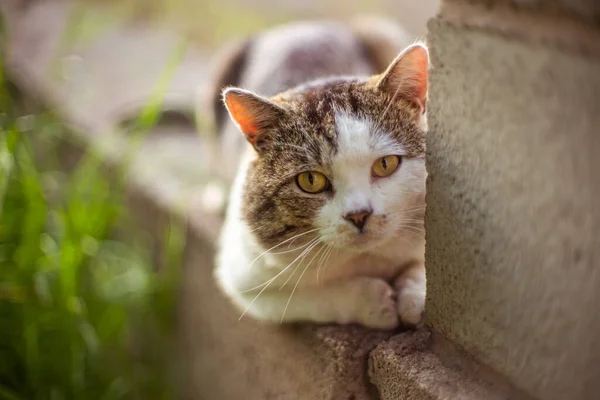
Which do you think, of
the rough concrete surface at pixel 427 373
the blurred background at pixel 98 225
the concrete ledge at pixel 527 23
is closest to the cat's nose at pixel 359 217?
the rough concrete surface at pixel 427 373

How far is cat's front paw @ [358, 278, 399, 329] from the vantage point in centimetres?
118

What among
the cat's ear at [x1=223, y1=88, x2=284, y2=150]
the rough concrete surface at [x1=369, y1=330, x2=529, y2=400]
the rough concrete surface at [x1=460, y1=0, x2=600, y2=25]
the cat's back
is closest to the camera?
the rough concrete surface at [x1=460, y1=0, x2=600, y2=25]

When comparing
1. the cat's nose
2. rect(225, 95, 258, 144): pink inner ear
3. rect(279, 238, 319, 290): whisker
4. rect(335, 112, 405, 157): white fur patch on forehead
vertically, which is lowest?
rect(279, 238, 319, 290): whisker

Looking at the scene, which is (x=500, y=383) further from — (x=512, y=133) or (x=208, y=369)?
(x=208, y=369)

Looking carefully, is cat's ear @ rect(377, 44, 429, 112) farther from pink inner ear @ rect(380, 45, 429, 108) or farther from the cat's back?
the cat's back

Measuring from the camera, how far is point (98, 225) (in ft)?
6.69

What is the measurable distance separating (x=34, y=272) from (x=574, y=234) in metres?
1.69

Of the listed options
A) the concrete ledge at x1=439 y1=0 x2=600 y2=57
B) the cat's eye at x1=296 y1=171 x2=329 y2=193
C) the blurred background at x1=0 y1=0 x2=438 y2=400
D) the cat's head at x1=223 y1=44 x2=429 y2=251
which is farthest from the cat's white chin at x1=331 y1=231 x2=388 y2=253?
the blurred background at x1=0 y1=0 x2=438 y2=400

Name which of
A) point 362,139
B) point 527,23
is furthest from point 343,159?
point 527,23

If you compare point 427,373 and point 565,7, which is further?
point 427,373

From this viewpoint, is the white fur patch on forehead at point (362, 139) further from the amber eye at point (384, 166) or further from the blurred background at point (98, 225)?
the blurred background at point (98, 225)

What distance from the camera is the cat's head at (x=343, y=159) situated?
43.4 inches

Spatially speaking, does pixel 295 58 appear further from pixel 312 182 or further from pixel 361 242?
pixel 361 242

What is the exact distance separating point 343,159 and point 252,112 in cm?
23
